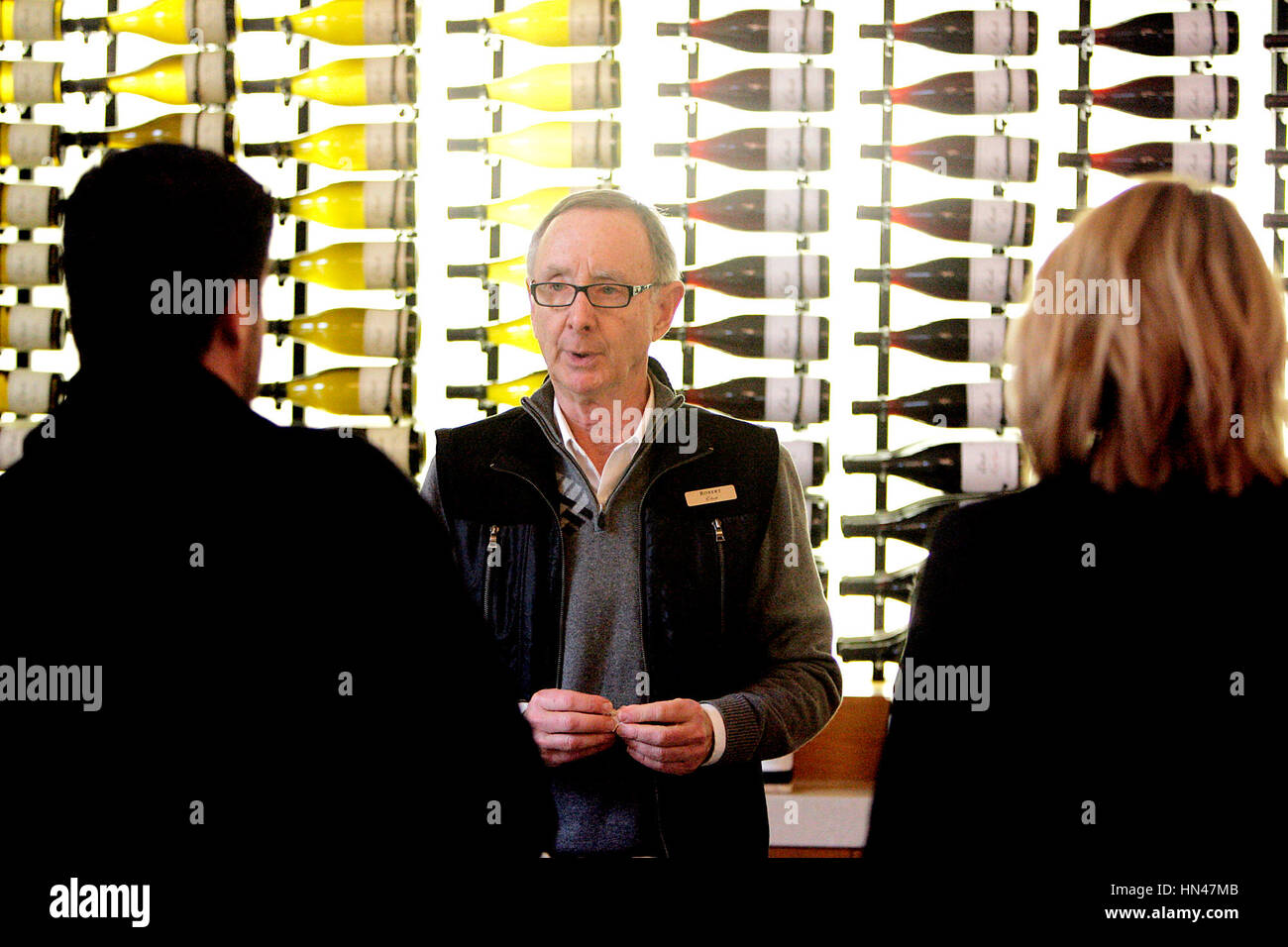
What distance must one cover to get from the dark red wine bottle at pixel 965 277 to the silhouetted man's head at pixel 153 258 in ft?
5.60

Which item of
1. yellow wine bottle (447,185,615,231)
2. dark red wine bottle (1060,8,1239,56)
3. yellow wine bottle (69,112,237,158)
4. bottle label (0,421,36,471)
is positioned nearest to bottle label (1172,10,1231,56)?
dark red wine bottle (1060,8,1239,56)

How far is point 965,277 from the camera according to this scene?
7.52 ft

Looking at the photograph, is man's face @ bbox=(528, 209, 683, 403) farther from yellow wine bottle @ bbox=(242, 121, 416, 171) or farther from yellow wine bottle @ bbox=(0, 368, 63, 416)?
yellow wine bottle @ bbox=(0, 368, 63, 416)

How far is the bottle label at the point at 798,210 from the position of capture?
223 cm

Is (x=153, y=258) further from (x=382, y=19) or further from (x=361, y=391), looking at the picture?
(x=382, y=19)

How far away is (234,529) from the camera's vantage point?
750 mm

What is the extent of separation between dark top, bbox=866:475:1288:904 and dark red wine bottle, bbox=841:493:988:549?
53.6 inches

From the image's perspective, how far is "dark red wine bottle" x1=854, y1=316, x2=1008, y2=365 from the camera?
2.24 metres

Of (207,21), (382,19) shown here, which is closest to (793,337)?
(382,19)

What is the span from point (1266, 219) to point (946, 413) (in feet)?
2.51

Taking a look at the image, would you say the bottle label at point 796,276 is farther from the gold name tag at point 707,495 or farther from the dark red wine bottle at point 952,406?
the gold name tag at point 707,495

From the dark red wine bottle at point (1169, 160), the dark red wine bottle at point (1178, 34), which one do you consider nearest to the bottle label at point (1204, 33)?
the dark red wine bottle at point (1178, 34)

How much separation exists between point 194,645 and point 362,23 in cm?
190
